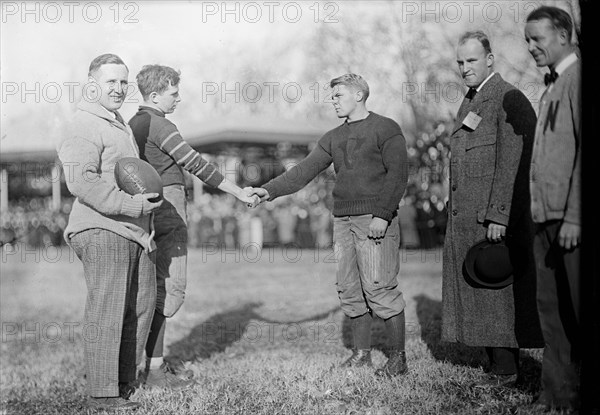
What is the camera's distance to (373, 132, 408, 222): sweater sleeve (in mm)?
4891

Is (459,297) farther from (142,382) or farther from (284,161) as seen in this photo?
(284,161)

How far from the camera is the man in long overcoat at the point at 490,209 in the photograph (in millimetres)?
4297

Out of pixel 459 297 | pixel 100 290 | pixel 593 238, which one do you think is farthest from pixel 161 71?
pixel 593 238

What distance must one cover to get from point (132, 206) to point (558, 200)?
2.40m

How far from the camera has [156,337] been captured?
16.9 ft

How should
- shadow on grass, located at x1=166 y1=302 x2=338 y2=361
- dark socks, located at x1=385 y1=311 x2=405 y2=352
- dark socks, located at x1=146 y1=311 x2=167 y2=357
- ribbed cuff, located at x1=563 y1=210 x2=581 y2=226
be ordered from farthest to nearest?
1. shadow on grass, located at x1=166 y1=302 x2=338 y2=361
2. dark socks, located at x1=146 y1=311 x2=167 y2=357
3. dark socks, located at x1=385 y1=311 x2=405 y2=352
4. ribbed cuff, located at x1=563 y1=210 x2=581 y2=226

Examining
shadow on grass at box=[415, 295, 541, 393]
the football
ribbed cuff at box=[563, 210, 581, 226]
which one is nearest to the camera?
ribbed cuff at box=[563, 210, 581, 226]

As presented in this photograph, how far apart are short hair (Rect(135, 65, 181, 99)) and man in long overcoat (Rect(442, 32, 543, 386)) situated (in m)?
1.97

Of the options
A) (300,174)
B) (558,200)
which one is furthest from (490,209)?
(300,174)

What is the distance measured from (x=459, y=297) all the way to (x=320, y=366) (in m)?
1.28

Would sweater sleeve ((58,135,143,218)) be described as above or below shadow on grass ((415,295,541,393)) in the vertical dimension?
above

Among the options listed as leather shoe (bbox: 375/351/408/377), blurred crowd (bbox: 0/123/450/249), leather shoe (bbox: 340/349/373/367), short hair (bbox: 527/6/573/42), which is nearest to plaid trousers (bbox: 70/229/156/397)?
leather shoe (bbox: 340/349/373/367)

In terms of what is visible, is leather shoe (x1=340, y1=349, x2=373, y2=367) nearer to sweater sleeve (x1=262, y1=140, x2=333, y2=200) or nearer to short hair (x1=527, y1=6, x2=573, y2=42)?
sweater sleeve (x1=262, y1=140, x2=333, y2=200)

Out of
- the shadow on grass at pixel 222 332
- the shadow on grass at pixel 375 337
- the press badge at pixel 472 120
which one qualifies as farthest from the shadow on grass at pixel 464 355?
the press badge at pixel 472 120
